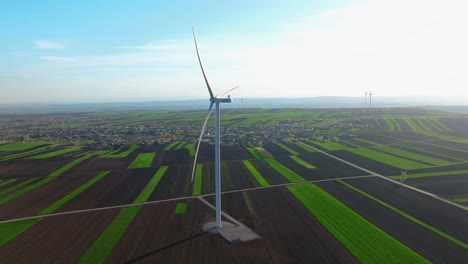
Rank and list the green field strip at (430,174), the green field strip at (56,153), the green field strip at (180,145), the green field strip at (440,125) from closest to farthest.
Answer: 1. the green field strip at (430,174)
2. the green field strip at (56,153)
3. the green field strip at (180,145)
4. the green field strip at (440,125)

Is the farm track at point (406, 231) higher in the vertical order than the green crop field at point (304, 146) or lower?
lower

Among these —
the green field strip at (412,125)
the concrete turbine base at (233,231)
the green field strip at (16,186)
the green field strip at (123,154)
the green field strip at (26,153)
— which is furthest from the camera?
the green field strip at (412,125)

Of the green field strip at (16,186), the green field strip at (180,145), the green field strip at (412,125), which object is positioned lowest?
the green field strip at (16,186)

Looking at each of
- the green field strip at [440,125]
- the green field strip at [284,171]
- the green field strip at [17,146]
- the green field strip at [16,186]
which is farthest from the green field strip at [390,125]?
the green field strip at [17,146]

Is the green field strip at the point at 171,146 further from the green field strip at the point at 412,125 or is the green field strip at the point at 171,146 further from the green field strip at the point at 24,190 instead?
the green field strip at the point at 412,125

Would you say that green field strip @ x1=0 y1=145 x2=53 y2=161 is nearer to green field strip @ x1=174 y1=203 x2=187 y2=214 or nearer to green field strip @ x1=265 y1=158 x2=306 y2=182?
green field strip @ x1=174 y1=203 x2=187 y2=214
